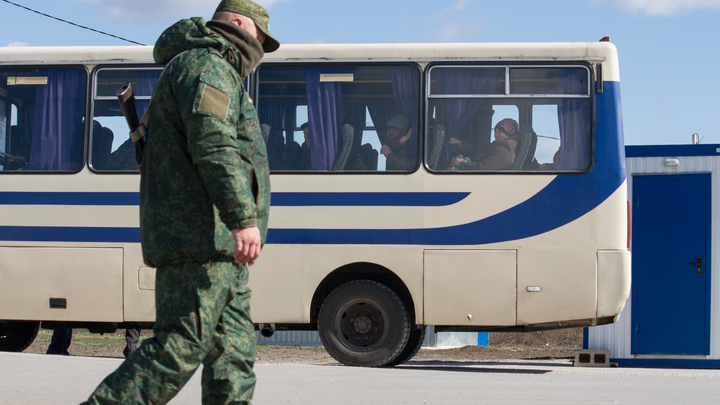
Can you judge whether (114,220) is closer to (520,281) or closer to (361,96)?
(361,96)

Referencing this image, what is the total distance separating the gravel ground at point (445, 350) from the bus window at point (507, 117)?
481cm

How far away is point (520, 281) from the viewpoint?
24.0 ft

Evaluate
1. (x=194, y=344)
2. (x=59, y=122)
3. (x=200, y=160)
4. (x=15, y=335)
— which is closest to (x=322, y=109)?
(x=59, y=122)

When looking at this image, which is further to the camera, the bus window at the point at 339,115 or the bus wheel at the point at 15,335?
the bus wheel at the point at 15,335

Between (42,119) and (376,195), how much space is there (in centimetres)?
362

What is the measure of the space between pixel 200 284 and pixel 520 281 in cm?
493

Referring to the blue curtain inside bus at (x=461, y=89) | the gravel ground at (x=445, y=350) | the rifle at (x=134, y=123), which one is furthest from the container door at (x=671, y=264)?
the rifle at (x=134, y=123)

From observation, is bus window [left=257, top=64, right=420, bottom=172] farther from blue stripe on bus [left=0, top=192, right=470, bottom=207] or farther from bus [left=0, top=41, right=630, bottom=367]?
blue stripe on bus [left=0, top=192, right=470, bottom=207]

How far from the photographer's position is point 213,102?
9.70ft

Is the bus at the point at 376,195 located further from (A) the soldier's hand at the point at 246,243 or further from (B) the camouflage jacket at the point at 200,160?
(A) the soldier's hand at the point at 246,243

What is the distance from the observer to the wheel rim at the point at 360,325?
7.56 m

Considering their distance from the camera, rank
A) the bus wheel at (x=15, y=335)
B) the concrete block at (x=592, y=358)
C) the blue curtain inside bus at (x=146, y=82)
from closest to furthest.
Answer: the blue curtain inside bus at (x=146, y=82) → the bus wheel at (x=15, y=335) → the concrete block at (x=592, y=358)

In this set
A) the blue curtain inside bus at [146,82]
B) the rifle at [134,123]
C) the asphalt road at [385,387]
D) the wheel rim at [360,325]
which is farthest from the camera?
the blue curtain inside bus at [146,82]

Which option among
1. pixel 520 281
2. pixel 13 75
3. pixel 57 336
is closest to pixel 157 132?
pixel 520 281
